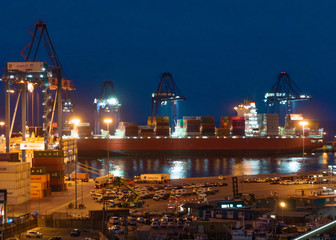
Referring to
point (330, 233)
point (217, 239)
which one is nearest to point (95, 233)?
point (217, 239)

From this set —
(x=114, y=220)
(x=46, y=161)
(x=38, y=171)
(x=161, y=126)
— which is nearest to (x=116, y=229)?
(x=114, y=220)

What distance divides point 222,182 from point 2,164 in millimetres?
9931

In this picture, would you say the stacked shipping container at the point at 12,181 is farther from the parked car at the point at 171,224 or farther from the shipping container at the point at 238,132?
the shipping container at the point at 238,132

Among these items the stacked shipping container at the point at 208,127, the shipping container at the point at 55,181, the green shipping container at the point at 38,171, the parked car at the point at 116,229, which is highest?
the stacked shipping container at the point at 208,127

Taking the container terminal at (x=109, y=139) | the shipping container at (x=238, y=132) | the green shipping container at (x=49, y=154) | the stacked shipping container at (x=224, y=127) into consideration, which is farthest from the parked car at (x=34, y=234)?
the shipping container at (x=238, y=132)

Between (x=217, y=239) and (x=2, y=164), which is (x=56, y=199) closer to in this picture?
(x=2, y=164)

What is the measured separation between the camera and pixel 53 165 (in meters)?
17.1

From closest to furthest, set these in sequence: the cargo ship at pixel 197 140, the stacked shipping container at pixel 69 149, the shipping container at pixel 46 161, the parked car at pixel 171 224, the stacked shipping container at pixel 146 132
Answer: the parked car at pixel 171 224
the shipping container at pixel 46 161
the stacked shipping container at pixel 69 149
the cargo ship at pixel 197 140
the stacked shipping container at pixel 146 132

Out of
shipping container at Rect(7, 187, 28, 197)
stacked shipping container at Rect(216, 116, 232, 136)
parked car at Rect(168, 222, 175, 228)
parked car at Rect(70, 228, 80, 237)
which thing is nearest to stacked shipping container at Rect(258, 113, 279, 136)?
stacked shipping container at Rect(216, 116, 232, 136)

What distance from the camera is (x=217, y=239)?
9.59 meters

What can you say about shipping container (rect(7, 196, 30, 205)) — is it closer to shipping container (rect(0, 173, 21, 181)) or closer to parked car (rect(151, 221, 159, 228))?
shipping container (rect(0, 173, 21, 181))

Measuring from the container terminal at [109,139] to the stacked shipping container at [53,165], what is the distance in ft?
0.13

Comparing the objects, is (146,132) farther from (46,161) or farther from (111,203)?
(111,203)

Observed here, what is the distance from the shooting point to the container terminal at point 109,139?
46.6 feet
